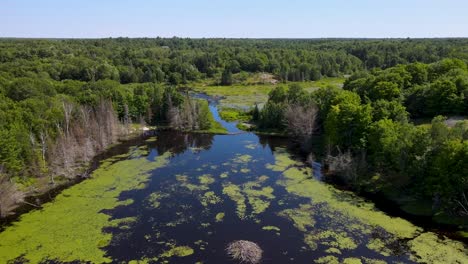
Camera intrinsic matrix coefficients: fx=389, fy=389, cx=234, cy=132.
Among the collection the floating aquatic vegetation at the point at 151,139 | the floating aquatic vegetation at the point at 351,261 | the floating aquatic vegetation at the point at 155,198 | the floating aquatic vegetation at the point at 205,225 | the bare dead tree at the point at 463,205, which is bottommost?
the floating aquatic vegetation at the point at 351,261

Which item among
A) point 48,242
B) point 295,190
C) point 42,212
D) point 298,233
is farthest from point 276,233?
point 42,212

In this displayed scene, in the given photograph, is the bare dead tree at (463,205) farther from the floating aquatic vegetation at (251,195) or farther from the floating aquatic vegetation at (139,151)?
the floating aquatic vegetation at (139,151)

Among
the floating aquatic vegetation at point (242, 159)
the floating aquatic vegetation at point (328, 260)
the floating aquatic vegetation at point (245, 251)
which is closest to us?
the floating aquatic vegetation at point (328, 260)

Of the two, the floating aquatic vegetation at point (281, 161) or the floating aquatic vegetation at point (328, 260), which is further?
the floating aquatic vegetation at point (281, 161)

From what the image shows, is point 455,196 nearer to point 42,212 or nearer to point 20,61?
point 42,212

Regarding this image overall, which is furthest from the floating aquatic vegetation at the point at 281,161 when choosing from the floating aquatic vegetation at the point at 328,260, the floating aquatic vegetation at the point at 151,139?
the floating aquatic vegetation at the point at 328,260

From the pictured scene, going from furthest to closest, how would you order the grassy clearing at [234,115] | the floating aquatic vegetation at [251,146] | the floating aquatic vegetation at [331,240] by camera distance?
the grassy clearing at [234,115], the floating aquatic vegetation at [251,146], the floating aquatic vegetation at [331,240]

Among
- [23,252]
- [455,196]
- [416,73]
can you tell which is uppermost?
[416,73]

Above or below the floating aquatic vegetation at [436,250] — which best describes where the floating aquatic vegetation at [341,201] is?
above
